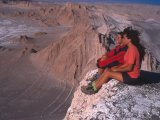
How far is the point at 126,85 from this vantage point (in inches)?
231

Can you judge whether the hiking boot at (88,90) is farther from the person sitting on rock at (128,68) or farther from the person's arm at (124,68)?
the person's arm at (124,68)

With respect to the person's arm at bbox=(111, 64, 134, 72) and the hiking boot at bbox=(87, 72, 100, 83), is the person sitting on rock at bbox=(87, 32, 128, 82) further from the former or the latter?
the hiking boot at bbox=(87, 72, 100, 83)

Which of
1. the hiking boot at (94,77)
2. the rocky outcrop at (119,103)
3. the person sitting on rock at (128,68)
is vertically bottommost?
the hiking boot at (94,77)

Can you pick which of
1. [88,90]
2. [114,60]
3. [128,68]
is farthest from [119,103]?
[114,60]

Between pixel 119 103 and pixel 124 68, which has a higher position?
pixel 124 68

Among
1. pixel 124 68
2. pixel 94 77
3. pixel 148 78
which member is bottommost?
pixel 94 77

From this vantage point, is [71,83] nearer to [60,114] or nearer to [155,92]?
[60,114]

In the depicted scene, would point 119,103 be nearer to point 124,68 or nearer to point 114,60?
point 124,68

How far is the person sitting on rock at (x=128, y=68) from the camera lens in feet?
19.4

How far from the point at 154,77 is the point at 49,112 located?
8403 mm

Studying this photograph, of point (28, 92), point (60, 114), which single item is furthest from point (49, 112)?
point (28, 92)

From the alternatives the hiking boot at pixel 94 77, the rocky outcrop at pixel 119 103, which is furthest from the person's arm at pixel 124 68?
the hiking boot at pixel 94 77

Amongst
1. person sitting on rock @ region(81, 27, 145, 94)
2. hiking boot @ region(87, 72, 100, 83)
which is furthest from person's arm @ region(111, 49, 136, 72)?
hiking boot @ region(87, 72, 100, 83)

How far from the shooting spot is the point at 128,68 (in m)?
5.94
